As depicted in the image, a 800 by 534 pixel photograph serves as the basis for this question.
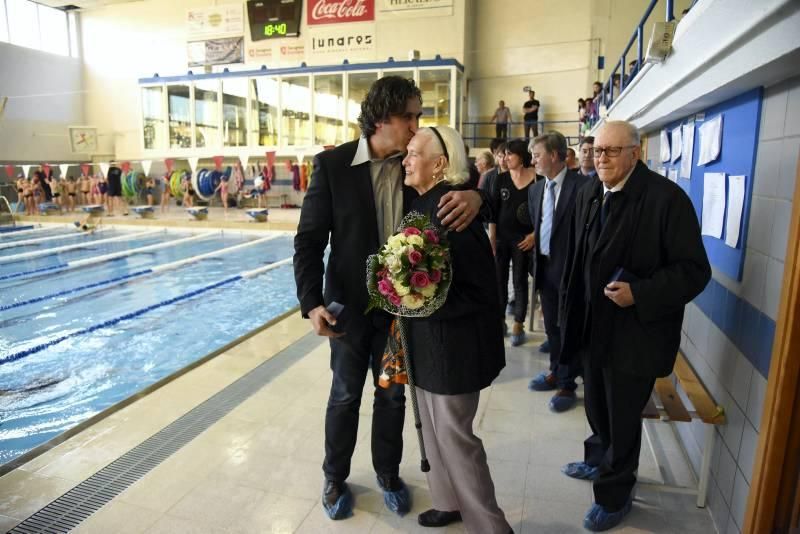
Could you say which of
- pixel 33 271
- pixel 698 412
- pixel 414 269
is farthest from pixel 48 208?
pixel 698 412

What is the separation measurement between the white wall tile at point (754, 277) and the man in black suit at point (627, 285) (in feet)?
0.66

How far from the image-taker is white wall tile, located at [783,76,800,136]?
5.76 feet

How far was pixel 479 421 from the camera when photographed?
323 cm

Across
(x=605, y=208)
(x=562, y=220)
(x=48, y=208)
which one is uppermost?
(x=605, y=208)

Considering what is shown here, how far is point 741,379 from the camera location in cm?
213

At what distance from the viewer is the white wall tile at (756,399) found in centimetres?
188

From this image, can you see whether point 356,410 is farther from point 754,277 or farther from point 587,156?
point 587,156

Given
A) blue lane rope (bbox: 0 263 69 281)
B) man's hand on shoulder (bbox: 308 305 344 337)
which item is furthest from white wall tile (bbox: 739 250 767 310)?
blue lane rope (bbox: 0 263 69 281)

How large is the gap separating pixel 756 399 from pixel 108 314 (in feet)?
22.2

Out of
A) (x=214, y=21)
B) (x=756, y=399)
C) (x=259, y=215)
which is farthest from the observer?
(x=214, y=21)

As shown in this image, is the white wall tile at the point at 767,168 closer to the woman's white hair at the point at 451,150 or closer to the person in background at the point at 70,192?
the woman's white hair at the point at 451,150

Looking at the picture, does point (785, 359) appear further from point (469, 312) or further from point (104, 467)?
point (104, 467)

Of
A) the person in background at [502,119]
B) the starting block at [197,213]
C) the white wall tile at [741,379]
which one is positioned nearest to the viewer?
the white wall tile at [741,379]

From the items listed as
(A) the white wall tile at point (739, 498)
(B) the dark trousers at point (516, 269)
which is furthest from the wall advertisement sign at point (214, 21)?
(A) the white wall tile at point (739, 498)
